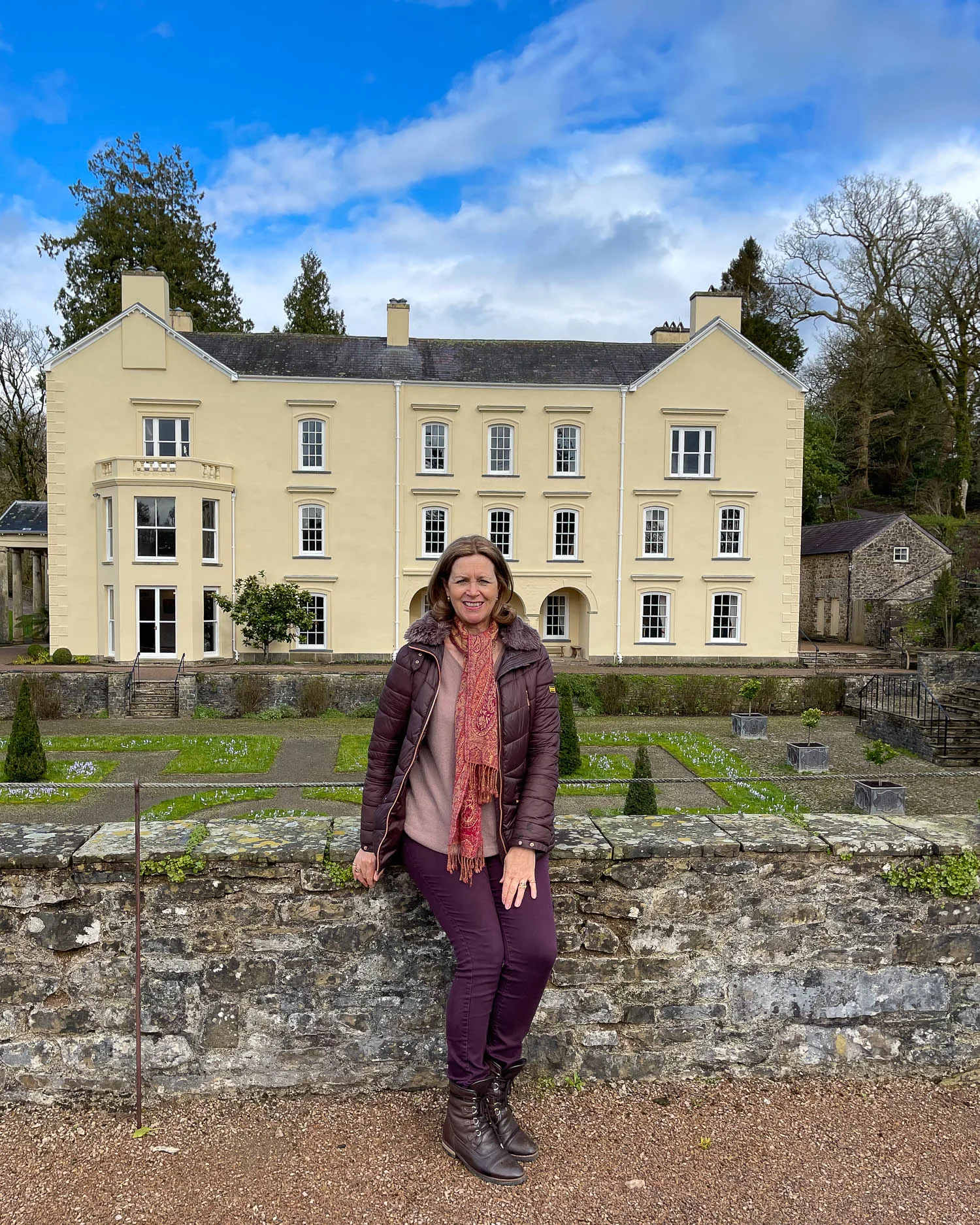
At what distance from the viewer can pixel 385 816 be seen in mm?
3445

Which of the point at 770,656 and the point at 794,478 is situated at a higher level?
the point at 794,478

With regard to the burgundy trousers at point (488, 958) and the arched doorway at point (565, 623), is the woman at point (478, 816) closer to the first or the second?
the burgundy trousers at point (488, 958)

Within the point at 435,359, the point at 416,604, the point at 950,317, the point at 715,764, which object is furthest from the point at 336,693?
the point at 950,317

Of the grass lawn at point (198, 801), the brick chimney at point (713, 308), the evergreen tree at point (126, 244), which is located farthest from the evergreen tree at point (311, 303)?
the grass lawn at point (198, 801)

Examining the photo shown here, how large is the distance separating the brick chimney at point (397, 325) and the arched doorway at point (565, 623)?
11.8 metres

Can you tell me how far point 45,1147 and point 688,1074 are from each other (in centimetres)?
276

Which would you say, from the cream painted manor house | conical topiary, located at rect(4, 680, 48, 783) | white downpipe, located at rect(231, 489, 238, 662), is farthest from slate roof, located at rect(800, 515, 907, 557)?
conical topiary, located at rect(4, 680, 48, 783)

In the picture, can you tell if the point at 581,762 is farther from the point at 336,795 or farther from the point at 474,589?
the point at 474,589

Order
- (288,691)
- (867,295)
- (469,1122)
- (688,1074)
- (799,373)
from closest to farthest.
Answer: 1. (469,1122)
2. (688,1074)
3. (288,691)
4. (867,295)
5. (799,373)

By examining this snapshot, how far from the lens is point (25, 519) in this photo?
38.0 meters

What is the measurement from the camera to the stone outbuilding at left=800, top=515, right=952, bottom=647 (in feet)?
120

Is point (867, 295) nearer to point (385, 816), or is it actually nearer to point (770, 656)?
point (770, 656)

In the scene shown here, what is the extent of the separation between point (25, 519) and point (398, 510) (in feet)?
62.4

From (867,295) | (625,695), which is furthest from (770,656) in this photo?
(867,295)
